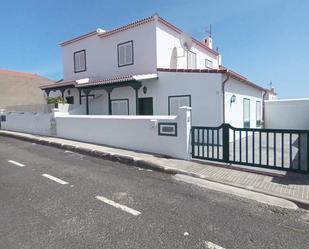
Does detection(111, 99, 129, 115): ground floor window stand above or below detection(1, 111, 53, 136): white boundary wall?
above

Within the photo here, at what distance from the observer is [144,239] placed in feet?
12.1

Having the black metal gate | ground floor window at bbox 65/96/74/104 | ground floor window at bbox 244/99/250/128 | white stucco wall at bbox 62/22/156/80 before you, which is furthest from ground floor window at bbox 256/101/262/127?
ground floor window at bbox 65/96/74/104

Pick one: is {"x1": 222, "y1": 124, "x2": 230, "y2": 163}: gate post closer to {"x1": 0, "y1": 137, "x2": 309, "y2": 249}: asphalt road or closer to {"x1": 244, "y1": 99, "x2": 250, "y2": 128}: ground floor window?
{"x1": 0, "y1": 137, "x2": 309, "y2": 249}: asphalt road

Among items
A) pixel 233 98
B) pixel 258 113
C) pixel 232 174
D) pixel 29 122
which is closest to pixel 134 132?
pixel 232 174

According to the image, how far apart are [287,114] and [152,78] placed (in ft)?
42.2

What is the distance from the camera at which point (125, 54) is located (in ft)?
54.3

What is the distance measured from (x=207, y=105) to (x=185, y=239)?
30.4ft

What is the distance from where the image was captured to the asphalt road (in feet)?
12.0

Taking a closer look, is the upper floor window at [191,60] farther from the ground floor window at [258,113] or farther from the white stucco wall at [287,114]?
the white stucco wall at [287,114]

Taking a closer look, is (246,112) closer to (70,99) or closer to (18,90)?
(70,99)

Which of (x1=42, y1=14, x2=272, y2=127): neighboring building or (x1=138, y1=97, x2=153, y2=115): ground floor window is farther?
(x1=138, y1=97, x2=153, y2=115): ground floor window

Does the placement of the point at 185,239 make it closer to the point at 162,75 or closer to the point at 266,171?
the point at 266,171

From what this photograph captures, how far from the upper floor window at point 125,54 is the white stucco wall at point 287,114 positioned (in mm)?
12319

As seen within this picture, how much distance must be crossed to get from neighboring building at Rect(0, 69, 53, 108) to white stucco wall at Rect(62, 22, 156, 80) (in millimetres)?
13702
